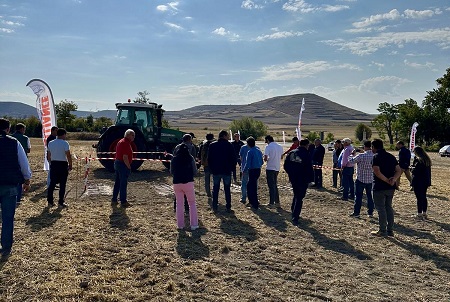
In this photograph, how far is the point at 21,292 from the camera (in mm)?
4449

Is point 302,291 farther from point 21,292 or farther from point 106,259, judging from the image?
point 21,292

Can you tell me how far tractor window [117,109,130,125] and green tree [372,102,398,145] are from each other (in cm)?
4853

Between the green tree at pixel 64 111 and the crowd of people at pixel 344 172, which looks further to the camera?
the green tree at pixel 64 111

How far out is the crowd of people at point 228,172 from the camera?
223 inches

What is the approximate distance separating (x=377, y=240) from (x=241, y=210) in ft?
10.1

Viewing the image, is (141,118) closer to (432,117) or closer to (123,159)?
(123,159)

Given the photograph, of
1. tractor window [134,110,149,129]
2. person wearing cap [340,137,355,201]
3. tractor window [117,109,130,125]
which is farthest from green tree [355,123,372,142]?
person wearing cap [340,137,355,201]

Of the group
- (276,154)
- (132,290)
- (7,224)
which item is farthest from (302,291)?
(276,154)

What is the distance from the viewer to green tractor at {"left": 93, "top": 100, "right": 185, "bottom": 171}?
14609 mm

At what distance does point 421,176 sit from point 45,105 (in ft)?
32.8

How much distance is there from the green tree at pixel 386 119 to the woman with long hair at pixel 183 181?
54272mm

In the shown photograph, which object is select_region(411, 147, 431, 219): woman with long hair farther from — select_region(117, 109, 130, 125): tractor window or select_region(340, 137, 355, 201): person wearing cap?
select_region(117, 109, 130, 125): tractor window

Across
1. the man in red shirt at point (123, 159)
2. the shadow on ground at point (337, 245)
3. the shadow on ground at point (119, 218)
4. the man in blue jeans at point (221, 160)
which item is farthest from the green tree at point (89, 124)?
the shadow on ground at point (337, 245)

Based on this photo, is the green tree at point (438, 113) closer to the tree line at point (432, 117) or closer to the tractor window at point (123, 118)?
the tree line at point (432, 117)
